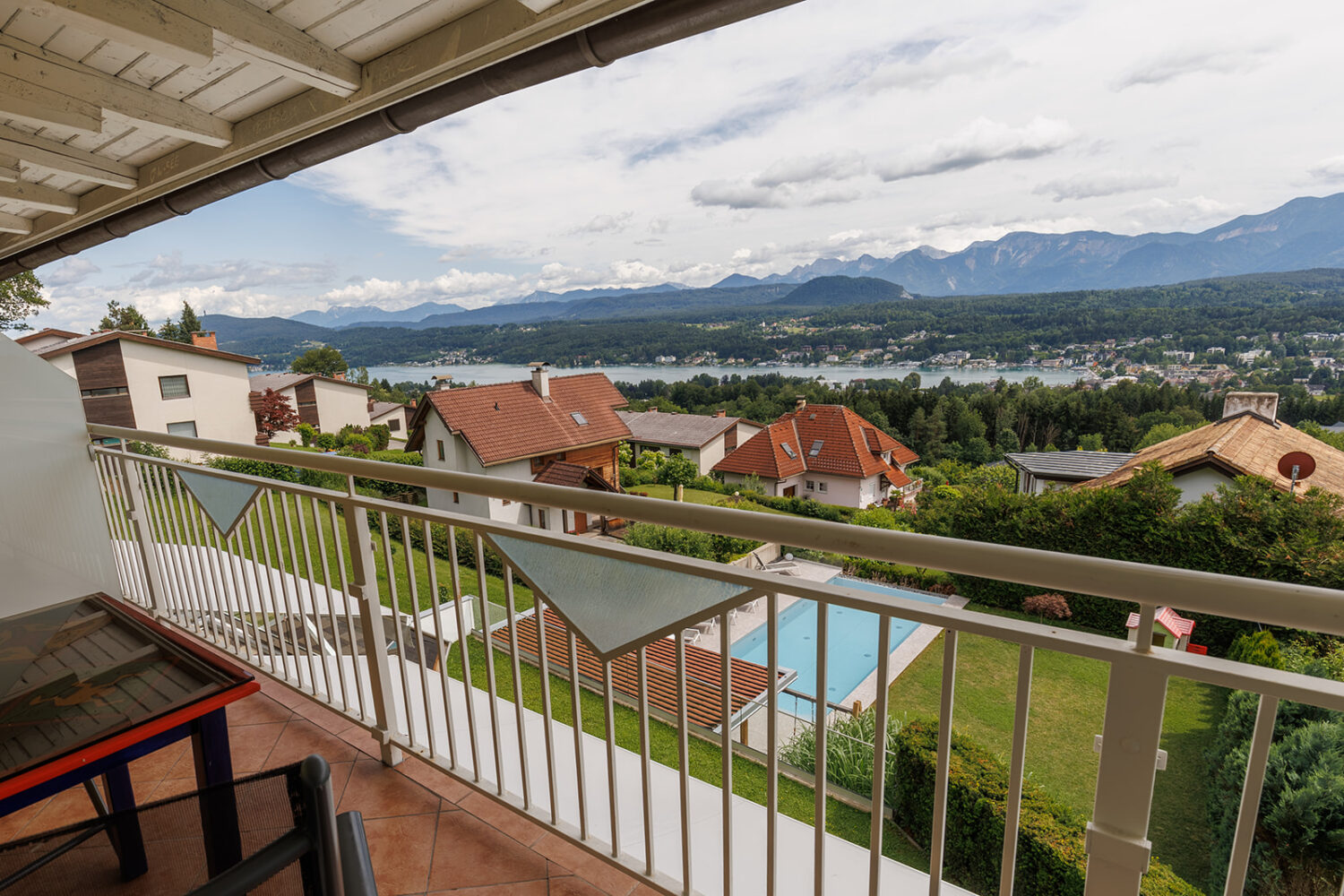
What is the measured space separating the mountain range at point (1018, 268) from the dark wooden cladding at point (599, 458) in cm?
1387

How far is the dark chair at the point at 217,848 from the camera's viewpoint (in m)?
0.60

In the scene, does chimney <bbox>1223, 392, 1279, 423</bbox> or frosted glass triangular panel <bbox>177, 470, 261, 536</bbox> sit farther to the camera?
chimney <bbox>1223, 392, 1279, 423</bbox>

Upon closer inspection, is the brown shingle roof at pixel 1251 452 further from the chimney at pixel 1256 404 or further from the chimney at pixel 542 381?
the chimney at pixel 542 381

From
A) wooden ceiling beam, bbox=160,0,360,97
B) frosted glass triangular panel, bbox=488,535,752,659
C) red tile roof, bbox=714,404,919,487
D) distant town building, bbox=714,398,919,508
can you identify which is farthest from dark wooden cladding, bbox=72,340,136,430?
frosted glass triangular panel, bbox=488,535,752,659

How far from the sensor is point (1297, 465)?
13.6 meters

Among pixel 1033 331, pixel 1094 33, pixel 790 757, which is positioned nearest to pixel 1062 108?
pixel 1094 33

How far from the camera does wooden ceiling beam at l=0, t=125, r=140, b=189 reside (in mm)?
2613

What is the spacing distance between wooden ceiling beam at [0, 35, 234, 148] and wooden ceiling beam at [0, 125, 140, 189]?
0.79 metres

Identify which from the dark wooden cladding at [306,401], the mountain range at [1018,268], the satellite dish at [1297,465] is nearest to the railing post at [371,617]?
the satellite dish at [1297,465]

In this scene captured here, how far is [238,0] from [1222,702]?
36.2 ft

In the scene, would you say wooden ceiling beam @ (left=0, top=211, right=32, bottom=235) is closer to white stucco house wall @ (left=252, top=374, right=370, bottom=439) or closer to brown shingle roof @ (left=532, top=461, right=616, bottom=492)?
brown shingle roof @ (left=532, top=461, right=616, bottom=492)

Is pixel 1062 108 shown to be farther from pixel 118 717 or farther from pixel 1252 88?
pixel 118 717

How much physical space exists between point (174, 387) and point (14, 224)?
22.9 metres

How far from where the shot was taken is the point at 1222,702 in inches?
317
